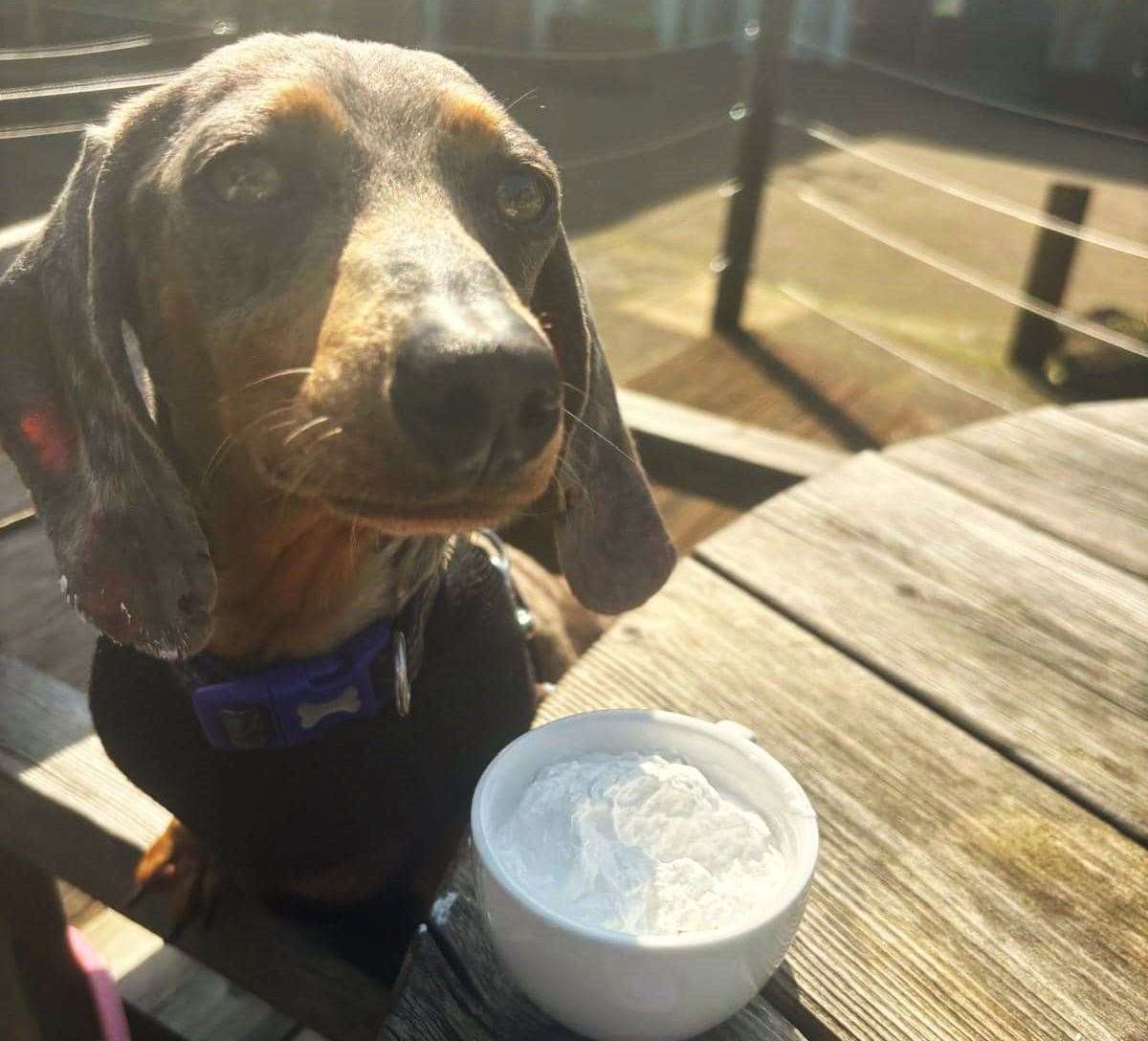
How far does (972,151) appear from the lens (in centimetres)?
1093

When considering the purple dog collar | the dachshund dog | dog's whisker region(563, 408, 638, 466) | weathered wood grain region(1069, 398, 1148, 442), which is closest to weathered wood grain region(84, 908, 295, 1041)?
the dachshund dog

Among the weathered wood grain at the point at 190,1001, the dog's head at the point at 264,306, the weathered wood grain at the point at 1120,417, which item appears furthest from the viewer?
the weathered wood grain at the point at 1120,417

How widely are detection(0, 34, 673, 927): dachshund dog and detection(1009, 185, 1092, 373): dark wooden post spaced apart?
4.36 m

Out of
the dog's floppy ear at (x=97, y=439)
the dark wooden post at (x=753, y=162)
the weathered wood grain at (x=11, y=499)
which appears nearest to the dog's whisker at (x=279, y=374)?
the dog's floppy ear at (x=97, y=439)

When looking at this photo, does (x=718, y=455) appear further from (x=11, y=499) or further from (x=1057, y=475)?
(x=11, y=499)

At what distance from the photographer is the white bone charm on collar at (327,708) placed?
4.21ft

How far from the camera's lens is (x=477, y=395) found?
0.91m

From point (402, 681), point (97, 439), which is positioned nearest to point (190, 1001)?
point (402, 681)

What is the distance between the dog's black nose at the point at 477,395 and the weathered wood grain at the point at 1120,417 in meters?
1.52

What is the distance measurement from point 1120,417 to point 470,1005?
1.79 meters

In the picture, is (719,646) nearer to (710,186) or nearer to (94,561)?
(94,561)

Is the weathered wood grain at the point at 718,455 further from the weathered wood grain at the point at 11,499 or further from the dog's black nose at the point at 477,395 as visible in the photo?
the dog's black nose at the point at 477,395

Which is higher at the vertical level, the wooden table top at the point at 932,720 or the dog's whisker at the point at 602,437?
the dog's whisker at the point at 602,437

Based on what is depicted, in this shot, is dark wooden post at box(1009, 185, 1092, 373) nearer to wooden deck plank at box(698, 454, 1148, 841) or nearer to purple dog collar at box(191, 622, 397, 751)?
wooden deck plank at box(698, 454, 1148, 841)
